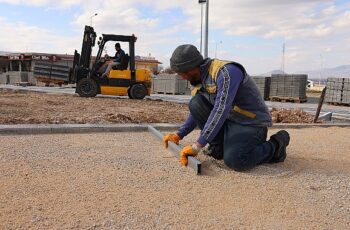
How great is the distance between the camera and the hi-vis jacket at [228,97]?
4.22 metres

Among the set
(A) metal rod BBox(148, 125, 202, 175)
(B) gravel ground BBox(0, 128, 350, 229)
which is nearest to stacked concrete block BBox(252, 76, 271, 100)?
(A) metal rod BBox(148, 125, 202, 175)

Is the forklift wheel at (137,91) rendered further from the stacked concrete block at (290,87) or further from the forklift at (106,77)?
the stacked concrete block at (290,87)

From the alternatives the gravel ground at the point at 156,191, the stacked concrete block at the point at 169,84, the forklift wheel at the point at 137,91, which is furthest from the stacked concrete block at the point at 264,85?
the gravel ground at the point at 156,191

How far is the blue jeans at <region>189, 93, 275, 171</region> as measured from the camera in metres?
4.43

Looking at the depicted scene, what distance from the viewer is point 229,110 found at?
4.25 m

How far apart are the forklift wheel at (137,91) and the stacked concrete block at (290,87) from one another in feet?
28.5

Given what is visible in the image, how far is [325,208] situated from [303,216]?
314 millimetres

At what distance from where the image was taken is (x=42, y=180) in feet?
12.9

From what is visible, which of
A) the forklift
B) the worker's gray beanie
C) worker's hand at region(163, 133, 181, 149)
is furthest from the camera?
the forklift

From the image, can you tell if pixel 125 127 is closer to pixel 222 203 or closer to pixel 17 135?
pixel 17 135

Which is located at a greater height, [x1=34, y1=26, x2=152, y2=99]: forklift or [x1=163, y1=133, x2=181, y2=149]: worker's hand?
[x1=34, y1=26, x2=152, y2=99]: forklift

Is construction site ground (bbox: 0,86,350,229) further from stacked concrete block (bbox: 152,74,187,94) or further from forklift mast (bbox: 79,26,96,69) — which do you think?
stacked concrete block (bbox: 152,74,187,94)

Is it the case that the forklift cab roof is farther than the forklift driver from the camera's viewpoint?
Yes

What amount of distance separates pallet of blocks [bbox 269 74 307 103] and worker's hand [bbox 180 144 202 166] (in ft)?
59.1
